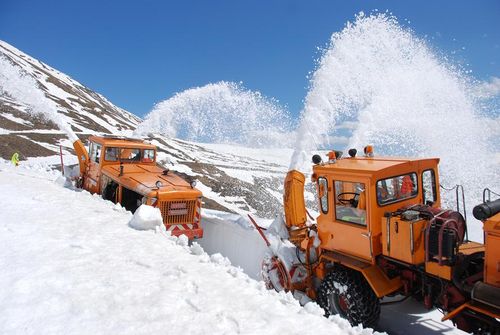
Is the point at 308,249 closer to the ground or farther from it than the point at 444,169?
closer to the ground

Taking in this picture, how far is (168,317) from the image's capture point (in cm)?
392

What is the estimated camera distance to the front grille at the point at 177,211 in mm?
9789

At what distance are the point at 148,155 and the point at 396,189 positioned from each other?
28.4 ft

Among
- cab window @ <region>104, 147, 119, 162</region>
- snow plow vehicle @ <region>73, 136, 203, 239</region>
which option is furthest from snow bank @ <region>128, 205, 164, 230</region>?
cab window @ <region>104, 147, 119, 162</region>

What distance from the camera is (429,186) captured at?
6.52 meters

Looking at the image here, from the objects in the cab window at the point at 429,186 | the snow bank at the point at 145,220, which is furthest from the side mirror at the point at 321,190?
the snow bank at the point at 145,220

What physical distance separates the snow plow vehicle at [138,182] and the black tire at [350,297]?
4.70m

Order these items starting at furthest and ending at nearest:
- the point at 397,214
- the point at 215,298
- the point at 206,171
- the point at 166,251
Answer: the point at 206,171
the point at 166,251
the point at 397,214
the point at 215,298

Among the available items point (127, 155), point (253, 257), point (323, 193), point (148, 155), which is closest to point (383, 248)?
point (323, 193)

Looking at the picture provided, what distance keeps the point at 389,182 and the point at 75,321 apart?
4.65m

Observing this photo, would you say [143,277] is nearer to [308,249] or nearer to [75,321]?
[75,321]

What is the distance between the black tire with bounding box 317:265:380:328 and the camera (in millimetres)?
5676

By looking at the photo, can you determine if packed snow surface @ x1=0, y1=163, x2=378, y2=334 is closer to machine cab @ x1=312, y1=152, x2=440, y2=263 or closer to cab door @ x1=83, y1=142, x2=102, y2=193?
machine cab @ x1=312, y1=152, x2=440, y2=263

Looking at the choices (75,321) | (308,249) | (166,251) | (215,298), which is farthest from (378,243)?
(75,321)
